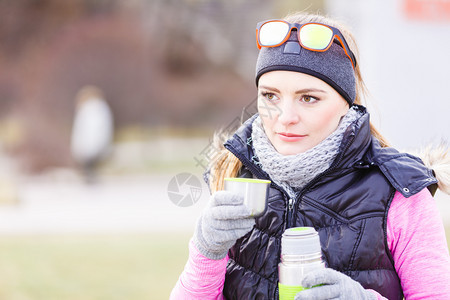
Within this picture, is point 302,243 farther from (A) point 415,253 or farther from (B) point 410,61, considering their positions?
(B) point 410,61

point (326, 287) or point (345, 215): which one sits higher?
point (345, 215)

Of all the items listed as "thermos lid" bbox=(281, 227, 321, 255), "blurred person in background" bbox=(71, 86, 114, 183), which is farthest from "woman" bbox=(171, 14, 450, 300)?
"blurred person in background" bbox=(71, 86, 114, 183)

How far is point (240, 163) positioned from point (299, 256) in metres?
0.54

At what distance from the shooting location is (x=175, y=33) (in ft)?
75.6

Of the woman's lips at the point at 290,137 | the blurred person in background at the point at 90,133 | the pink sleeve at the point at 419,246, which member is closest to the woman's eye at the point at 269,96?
the woman's lips at the point at 290,137

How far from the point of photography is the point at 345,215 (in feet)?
5.74

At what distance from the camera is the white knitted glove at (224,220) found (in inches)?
62.7

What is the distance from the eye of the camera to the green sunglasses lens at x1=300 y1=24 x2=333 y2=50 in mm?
1773

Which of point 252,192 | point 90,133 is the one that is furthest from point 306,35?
point 90,133

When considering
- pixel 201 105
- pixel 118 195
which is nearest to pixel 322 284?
pixel 118 195

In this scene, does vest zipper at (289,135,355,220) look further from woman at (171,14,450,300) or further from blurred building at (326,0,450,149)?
blurred building at (326,0,450,149)

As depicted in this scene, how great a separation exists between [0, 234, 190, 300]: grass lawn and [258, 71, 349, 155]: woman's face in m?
3.91

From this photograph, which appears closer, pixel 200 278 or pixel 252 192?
pixel 252 192

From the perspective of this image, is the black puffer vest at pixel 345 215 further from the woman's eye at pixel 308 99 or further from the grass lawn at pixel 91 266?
the grass lawn at pixel 91 266
